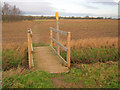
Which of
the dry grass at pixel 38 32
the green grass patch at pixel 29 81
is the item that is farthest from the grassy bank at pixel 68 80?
the dry grass at pixel 38 32

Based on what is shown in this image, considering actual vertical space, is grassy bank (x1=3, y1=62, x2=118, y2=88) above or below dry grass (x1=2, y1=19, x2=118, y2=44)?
below

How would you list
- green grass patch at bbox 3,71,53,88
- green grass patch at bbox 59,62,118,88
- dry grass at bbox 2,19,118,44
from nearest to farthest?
1. green grass patch at bbox 3,71,53,88
2. green grass patch at bbox 59,62,118,88
3. dry grass at bbox 2,19,118,44

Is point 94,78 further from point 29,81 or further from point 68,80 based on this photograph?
point 29,81

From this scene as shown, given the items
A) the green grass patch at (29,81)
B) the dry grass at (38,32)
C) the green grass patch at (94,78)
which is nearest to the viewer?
the green grass patch at (29,81)

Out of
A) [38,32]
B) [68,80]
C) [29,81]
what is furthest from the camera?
[38,32]

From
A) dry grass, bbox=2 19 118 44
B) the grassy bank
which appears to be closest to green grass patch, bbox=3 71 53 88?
the grassy bank

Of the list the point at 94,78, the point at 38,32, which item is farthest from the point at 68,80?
the point at 38,32

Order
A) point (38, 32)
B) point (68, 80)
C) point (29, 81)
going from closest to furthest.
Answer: point (29, 81) → point (68, 80) → point (38, 32)

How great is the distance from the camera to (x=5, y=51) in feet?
25.3

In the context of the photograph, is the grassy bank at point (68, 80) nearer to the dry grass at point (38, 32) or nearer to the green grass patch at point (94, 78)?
the green grass patch at point (94, 78)

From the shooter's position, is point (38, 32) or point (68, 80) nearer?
point (68, 80)

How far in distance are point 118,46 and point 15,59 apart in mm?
5810

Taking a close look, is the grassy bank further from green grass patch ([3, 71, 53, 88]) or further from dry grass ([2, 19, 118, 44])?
dry grass ([2, 19, 118, 44])

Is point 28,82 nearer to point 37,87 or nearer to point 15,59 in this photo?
point 37,87
